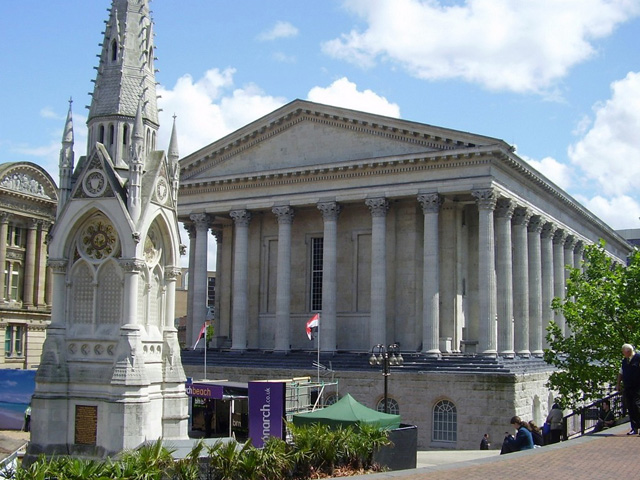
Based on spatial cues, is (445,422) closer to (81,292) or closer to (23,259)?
(81,292)

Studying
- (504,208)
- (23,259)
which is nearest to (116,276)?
(504,208)

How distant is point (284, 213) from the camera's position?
52.1m

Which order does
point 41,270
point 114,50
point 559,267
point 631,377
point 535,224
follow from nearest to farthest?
1. point 631,377
2. point 114,50
3. point 535,224
4. point 559,267
5. point 41,270

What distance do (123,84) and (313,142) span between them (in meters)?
31.4

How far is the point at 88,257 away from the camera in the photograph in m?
20.3

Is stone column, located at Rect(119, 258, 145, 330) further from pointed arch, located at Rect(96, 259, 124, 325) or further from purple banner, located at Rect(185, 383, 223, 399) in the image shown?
purple banner, located at Rect(185, 383, 223, 399)

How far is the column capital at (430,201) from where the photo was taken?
46.8 meters

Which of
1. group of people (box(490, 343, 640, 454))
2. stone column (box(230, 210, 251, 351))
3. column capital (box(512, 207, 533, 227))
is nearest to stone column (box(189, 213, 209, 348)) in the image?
stone column (box(230, 210, 251, 351))

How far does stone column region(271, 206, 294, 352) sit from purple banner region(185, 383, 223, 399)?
14.2 m

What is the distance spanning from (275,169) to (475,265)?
13944mm

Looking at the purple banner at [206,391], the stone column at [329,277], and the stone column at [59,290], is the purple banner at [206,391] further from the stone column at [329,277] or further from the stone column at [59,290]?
the stone column at [59,290]

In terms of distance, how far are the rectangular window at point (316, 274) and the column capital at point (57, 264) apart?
34.3m

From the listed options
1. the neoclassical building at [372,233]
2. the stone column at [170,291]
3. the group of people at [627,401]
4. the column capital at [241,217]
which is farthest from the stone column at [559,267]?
the stone column at [170,291]

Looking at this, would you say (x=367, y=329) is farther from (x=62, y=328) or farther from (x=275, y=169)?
(x=62, y=328)
